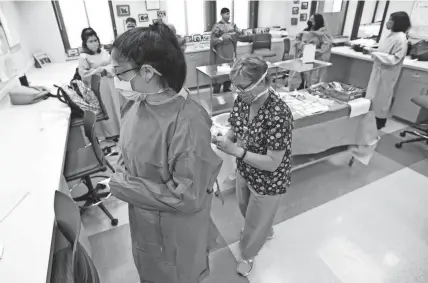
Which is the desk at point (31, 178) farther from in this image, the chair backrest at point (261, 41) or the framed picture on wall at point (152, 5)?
the chair backrest at point (261, 41)

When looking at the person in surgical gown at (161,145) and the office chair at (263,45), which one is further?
the office chair at (263,45)

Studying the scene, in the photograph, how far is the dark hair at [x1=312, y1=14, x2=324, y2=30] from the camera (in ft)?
13.8

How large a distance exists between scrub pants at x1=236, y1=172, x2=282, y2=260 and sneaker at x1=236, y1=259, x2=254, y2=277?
33mm

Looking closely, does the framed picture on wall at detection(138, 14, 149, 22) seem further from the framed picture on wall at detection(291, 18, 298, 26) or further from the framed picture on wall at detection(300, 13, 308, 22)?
the framed picture on wall at detection(300, 13, 308, 22)


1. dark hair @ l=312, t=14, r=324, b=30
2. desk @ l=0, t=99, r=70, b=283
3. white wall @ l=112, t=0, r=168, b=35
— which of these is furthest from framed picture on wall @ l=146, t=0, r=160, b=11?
desk @ l=0, t=99, r=70, b=283

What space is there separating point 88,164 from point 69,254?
2.99ft

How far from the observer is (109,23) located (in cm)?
468

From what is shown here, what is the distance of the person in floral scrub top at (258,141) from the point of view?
4.01ft

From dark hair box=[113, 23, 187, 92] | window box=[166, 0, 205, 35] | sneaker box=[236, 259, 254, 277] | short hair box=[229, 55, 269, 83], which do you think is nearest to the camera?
dark hair box=[113, 23, 187, 92]

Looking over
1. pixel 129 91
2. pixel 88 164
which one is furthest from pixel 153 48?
pixel 88 164

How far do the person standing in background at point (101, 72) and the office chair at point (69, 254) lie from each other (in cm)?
208

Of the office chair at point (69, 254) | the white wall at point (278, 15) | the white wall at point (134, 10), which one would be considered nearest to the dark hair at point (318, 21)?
the white wall at point (278, 15)

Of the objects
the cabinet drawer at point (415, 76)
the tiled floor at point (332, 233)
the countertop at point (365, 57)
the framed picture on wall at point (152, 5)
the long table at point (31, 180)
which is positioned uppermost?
the framed picture on wall at point (152, 5)

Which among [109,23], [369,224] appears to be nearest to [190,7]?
[109,23]
